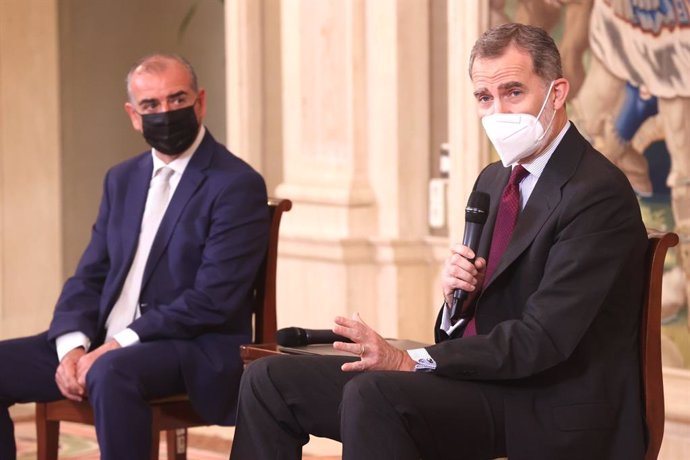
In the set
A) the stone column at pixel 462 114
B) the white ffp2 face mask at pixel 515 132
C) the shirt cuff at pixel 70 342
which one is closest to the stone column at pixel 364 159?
the stone column at pixel 462 114

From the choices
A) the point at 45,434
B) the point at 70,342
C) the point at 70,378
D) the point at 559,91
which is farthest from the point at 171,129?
the point at 559,91

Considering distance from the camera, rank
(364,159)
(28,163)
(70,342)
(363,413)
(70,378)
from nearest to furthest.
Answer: (363,413) → (70,378) → (70,342) → (364,159) → (28,163)

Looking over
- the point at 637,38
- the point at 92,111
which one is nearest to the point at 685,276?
the point at 637,38

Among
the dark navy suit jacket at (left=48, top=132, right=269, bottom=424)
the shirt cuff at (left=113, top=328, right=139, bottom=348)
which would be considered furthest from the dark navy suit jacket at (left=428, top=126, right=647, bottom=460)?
the shirt cuff at (left=113, top=328, right=139, bottom=348)

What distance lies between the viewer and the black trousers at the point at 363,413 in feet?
11.3

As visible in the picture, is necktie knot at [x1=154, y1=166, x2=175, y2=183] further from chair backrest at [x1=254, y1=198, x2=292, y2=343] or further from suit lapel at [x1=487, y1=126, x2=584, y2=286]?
suit lapel at [x1=487, y1=126, x2=584, y2=286]

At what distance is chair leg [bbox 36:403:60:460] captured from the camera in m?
4.80

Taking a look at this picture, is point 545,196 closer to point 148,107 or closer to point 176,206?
point 176,206

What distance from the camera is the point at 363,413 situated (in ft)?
11.3

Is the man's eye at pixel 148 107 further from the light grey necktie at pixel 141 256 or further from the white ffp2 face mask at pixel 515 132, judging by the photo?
the white ffp2 face mask at pixel 515 132

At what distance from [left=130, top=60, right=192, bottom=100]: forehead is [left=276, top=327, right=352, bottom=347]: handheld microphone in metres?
1.19

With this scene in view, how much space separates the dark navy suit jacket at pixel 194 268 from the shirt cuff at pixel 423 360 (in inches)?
46.6

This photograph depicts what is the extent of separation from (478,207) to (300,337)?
2.41 ft

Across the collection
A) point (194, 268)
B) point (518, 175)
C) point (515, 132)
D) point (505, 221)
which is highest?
point (515, 132)
